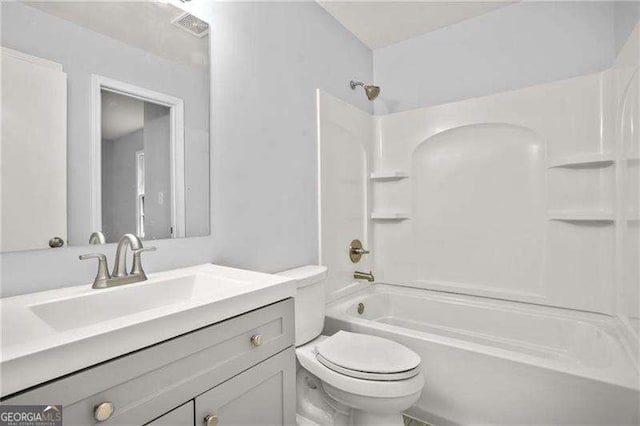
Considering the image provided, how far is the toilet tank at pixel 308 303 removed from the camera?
156 cm

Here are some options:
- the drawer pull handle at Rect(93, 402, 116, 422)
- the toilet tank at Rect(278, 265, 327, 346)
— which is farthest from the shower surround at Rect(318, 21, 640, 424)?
the drawer pull handle at Rect(93, 402, 116, 422)

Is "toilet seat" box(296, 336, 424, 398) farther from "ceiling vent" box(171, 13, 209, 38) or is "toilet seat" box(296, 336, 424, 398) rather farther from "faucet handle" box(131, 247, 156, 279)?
"ceiling vent" box(171, 13, 209, 38)

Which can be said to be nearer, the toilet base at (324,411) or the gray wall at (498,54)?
the toilet base at (324,411)

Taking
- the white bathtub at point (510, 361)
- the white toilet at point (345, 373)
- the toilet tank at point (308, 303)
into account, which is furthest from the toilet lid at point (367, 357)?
the white bathtub at point (510, 361)

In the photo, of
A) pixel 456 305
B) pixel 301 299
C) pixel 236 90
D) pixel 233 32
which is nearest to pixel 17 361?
pixel 301 299

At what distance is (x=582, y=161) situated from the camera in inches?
73.1

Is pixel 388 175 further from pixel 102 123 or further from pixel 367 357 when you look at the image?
pixel 102 123

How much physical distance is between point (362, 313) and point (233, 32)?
1.86 meters

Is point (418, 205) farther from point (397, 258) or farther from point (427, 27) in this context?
point (427, 27)

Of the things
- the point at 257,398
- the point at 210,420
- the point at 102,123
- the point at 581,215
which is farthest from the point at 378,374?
the point at 581,215

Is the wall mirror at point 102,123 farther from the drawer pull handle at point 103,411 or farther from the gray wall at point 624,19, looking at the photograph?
the gray wall at point 624,19

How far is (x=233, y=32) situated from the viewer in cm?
154

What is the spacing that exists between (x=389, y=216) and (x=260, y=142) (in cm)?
127

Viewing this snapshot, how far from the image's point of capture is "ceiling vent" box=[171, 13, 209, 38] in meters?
1.33
